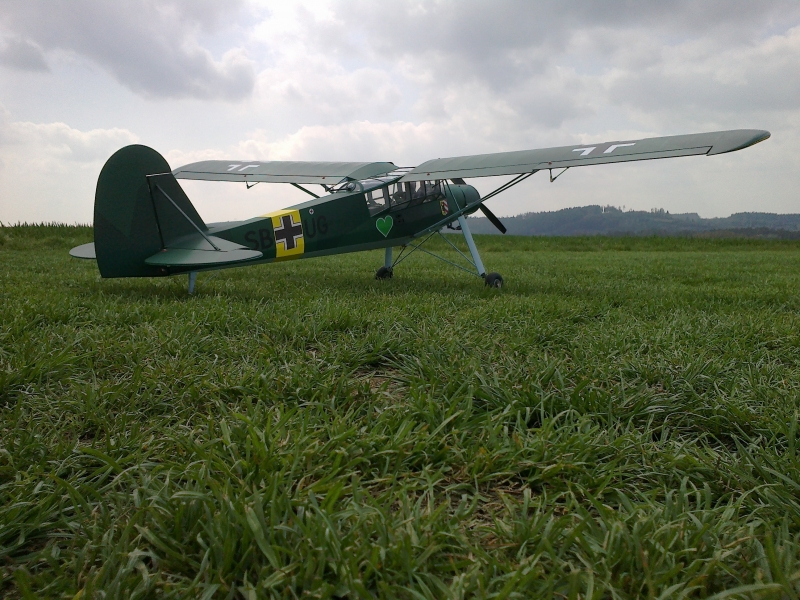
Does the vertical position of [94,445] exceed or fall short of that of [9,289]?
it falls short

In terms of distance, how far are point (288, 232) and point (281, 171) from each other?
2.98 meters

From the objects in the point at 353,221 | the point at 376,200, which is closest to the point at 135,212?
the point at 353,221

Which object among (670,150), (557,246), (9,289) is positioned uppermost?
(670,150)

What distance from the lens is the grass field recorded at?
55.0 inches

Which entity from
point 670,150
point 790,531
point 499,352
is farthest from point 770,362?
point 670,150

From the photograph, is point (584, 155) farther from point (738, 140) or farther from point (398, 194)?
point (398, 194)

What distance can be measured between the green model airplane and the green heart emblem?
0.02 meters

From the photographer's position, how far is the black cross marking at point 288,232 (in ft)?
23.9

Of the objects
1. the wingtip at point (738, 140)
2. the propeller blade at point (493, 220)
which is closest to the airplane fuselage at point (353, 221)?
the propeller blade at point (493, 220)

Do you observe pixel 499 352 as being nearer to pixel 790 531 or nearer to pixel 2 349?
pixel 790 531

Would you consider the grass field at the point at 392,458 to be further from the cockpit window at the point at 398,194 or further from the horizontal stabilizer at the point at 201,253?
the cockpit window at the point at 398,194

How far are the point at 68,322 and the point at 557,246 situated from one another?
79.8 ft

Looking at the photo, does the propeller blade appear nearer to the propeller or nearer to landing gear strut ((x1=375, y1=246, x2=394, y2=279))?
the propeller

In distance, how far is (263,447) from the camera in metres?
1.91
